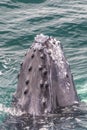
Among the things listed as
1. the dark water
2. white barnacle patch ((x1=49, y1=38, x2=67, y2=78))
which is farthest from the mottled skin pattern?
the dark water

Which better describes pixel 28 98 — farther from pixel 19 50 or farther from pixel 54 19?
pixel 54 19

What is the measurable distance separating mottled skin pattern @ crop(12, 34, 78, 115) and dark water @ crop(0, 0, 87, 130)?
2189 mm

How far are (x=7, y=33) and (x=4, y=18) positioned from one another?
1.60 meters

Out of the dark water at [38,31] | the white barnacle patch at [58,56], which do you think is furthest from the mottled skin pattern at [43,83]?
the dark water at [38,31]

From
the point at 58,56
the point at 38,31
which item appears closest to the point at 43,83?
the point at 58,56

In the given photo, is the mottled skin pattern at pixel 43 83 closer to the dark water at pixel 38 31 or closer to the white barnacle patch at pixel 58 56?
the white barnacle patch at pixel 58 56

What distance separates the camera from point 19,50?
14703 mm

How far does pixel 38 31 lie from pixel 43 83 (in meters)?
8.64

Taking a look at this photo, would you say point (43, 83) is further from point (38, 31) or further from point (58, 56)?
point (38, 31)

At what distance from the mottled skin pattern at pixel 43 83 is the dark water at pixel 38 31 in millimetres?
2189

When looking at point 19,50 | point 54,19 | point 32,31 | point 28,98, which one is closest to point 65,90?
point 28,98

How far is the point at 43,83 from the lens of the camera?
759cm

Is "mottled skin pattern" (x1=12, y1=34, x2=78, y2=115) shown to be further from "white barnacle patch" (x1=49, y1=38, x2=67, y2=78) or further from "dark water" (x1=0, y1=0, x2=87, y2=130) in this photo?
"dark water" (x1=0, y1=0, x2=87, y2=130)

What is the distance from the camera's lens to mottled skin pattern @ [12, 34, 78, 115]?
7465 millimetres
